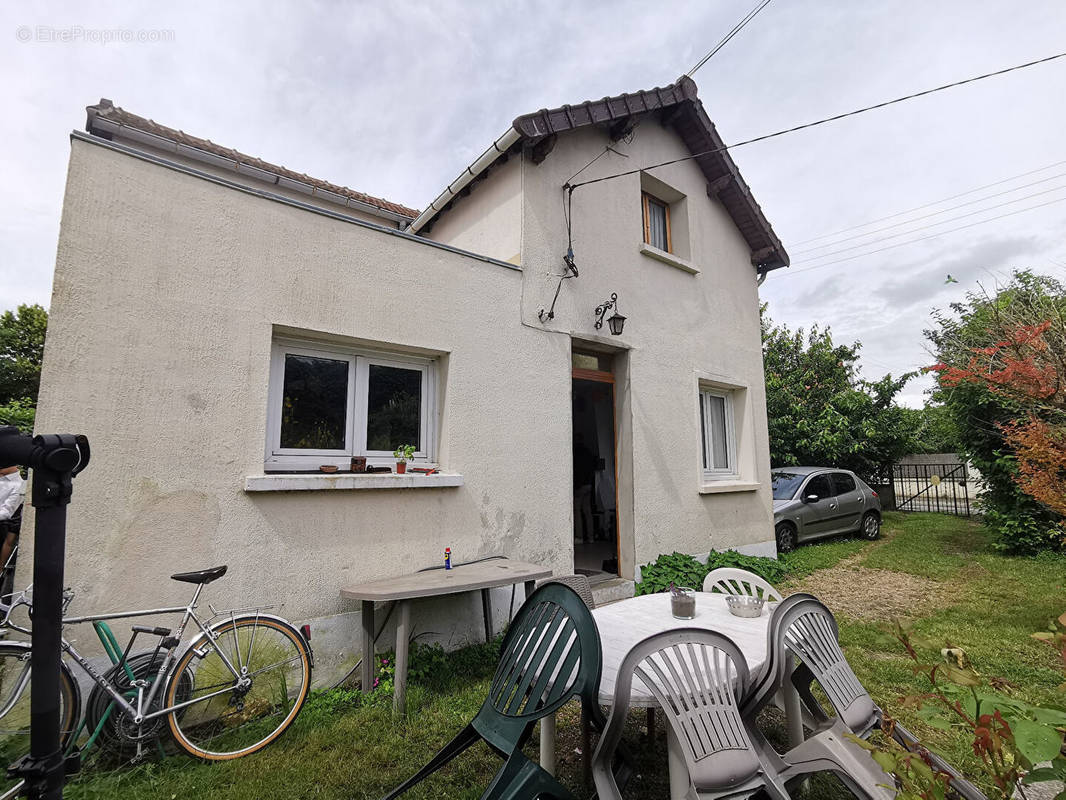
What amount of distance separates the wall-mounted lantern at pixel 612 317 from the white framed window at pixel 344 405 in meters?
2.25

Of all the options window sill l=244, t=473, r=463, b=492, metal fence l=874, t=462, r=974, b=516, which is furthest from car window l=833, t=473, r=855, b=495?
window sill l=244, t=473, r=463, b=492

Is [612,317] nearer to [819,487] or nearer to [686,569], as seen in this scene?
[686,569]

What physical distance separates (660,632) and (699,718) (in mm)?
393

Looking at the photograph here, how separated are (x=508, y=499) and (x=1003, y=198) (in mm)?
16452

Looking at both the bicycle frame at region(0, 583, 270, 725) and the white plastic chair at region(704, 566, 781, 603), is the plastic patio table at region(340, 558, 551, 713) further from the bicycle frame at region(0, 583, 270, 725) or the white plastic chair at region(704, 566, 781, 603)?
the white plastic chair at region(704, 566, 781, 603)

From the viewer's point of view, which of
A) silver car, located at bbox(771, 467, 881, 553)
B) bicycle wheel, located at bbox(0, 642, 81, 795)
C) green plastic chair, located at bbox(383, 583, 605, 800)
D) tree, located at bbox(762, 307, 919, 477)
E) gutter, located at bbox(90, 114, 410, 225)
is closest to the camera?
green plastic chair, located at bbox(383, 583, 605, 800)

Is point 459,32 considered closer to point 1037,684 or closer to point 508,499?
point 508,499

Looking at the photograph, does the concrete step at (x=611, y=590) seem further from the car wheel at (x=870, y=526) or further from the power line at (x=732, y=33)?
the car wheel at (x=870, y=526)

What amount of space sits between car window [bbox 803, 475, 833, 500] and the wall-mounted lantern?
6.69m

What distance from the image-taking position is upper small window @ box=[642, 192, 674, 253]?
7.50 m

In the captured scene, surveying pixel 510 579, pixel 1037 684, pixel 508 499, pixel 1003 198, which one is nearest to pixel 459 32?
pixel 508 499

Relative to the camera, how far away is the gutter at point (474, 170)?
17.8 feet

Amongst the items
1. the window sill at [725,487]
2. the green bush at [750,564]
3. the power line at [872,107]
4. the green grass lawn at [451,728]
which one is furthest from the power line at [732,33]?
the green bush at [750,564]

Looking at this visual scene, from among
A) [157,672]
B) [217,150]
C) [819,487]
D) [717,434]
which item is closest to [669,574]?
[717,434]
